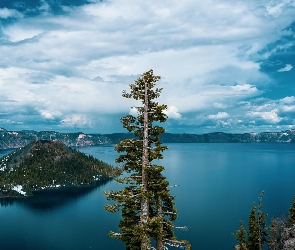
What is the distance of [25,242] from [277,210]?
5598 inches

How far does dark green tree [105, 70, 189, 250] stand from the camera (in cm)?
2262

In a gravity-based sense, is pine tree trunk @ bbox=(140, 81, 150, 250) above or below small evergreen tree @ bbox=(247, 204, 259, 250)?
above

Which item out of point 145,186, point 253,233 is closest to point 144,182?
point 145,186

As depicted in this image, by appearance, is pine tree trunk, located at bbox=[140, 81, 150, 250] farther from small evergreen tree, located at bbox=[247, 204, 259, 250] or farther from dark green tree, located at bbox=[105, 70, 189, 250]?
small evergreen tree, located at bbox=[247, 204, 259, 250]

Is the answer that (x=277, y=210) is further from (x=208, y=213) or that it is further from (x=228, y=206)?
(x=208, y=213)

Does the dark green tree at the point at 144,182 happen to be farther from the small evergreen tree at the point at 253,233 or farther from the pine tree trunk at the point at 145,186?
the small evergreen tree at the point at 253,233

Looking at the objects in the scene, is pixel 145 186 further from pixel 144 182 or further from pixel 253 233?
pixel 253 233

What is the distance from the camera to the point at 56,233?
159 metres

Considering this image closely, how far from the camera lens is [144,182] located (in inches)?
912

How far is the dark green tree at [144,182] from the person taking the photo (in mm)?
22625

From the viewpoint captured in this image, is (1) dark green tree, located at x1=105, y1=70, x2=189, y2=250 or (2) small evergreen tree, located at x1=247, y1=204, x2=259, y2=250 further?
(2) small evergreen tree, located at x1=247, y1=204, x2=259, y2=250

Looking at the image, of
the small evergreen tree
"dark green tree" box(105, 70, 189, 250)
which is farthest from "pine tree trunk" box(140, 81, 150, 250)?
the small evergreen tree

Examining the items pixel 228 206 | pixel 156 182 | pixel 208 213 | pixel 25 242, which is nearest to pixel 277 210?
pixel 228 206

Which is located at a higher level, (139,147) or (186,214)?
(139,147)
